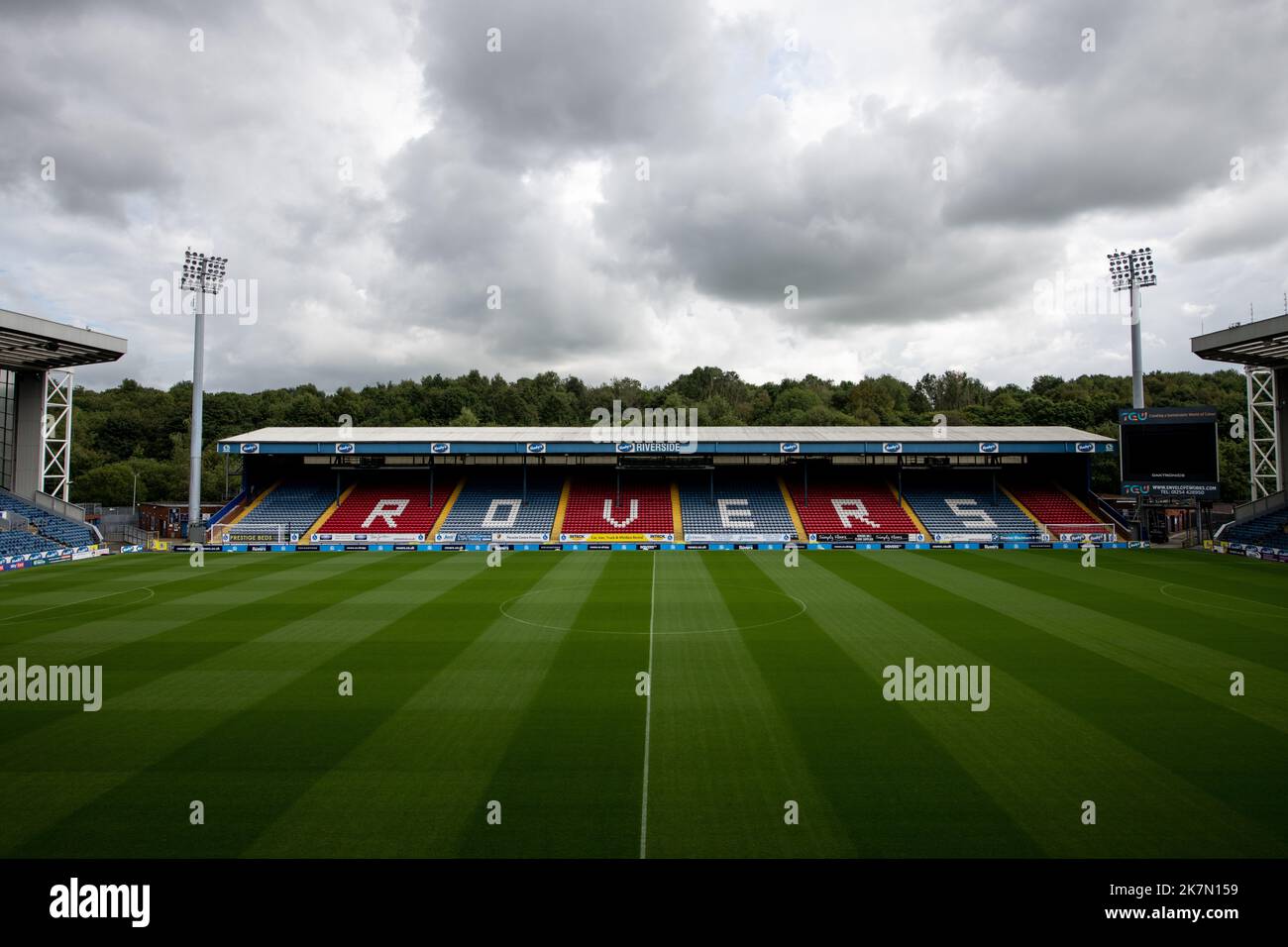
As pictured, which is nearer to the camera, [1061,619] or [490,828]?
[490,828]

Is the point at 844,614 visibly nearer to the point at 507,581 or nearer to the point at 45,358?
the point at 507,581

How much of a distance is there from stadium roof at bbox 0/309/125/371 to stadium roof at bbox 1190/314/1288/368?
5425 cm

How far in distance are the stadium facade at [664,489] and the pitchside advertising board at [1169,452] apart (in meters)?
5.19

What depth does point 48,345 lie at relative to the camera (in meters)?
31.3

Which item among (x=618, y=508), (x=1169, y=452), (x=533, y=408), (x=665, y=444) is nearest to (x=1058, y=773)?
(x=1169, y=452)

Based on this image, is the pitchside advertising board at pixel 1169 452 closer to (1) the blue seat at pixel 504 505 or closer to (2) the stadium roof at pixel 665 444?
(2) the stadium roof at pixel 665 444

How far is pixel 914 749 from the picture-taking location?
30.6 ft

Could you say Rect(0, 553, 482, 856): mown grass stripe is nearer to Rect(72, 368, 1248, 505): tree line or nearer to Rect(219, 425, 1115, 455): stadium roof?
Rect(219, 425, 1115, 455): stadium roof

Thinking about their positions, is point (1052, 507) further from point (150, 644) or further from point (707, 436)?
point (150, 644)

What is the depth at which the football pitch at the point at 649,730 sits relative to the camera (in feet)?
23.6

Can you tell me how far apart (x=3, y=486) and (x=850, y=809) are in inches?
1827

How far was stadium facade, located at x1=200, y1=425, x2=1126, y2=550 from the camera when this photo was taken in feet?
120
